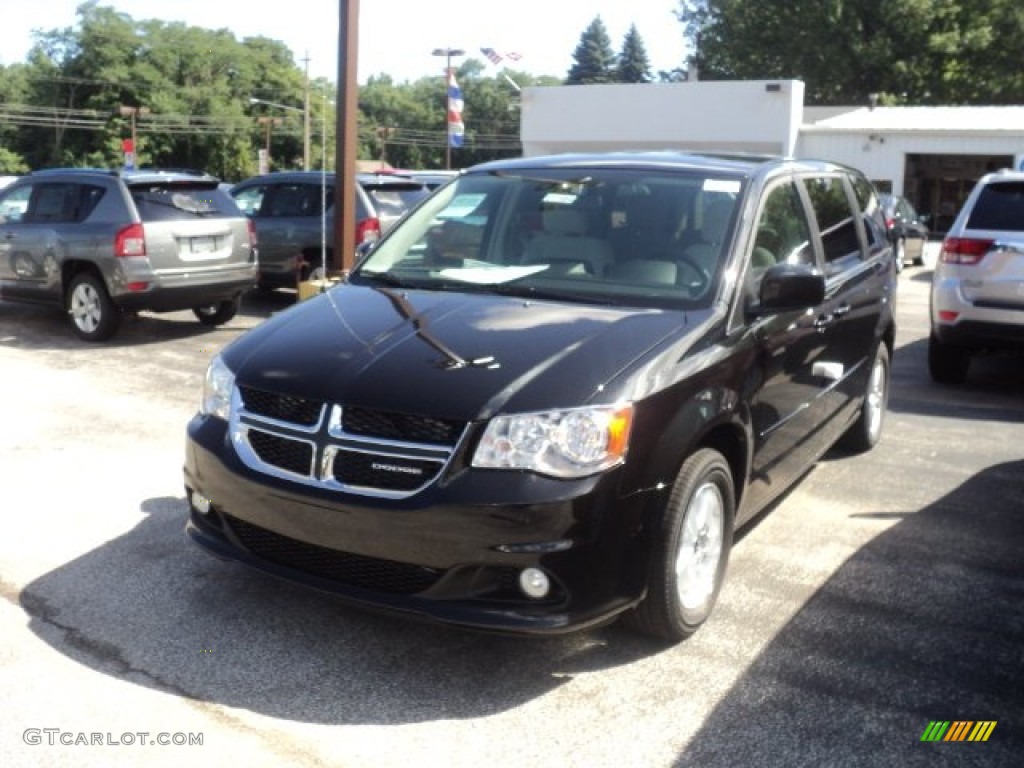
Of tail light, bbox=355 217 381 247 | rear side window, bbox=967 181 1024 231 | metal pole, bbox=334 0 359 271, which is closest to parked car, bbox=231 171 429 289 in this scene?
tail light, bbox=355 217 381 247

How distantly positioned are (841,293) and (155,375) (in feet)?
19.0

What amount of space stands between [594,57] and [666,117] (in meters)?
80.0

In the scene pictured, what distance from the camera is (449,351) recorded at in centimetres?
382

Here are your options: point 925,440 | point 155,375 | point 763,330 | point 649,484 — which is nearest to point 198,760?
point 649,484

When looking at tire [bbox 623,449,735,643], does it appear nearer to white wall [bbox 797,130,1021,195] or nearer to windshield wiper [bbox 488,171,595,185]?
windshield wiper [bbox 488,171,595,185]

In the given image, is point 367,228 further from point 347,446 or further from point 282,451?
point 347,446

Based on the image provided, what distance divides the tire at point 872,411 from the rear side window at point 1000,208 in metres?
2.07

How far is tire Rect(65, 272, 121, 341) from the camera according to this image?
10.5 meters

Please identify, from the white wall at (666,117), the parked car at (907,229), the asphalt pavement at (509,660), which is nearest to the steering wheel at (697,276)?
the asphalt pavement at (509,660)

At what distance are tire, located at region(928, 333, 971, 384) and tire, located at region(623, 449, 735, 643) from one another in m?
5.46

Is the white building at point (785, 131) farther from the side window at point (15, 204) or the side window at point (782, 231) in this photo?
the side window at point (782, 231)

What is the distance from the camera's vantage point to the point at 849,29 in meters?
52.7

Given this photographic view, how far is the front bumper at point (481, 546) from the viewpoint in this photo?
338cm

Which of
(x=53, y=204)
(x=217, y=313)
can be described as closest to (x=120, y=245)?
(x=53, y=204)
